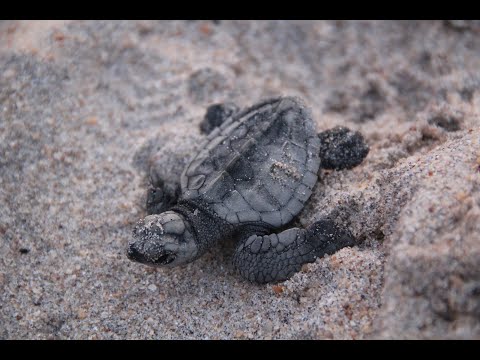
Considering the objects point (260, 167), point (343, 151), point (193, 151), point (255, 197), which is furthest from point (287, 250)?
point (193, 151)

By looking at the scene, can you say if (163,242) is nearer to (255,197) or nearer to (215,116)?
(255,197)

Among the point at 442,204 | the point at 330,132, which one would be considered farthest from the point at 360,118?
the point at 442,204

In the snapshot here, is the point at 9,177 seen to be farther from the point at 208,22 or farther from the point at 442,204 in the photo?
the point at 442,204

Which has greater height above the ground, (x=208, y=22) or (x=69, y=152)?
(x=208, y=22)

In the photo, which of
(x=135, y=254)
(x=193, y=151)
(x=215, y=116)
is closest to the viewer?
(x=135, y=254)

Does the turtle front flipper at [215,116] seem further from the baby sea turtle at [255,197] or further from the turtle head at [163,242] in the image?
the turtle head at [163,242]

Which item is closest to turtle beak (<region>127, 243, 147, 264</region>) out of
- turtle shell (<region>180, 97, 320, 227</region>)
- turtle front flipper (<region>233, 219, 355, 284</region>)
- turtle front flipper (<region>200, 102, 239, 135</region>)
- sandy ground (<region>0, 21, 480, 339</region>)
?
sandy ground (<region>0, 21, 480, 339</region>)
